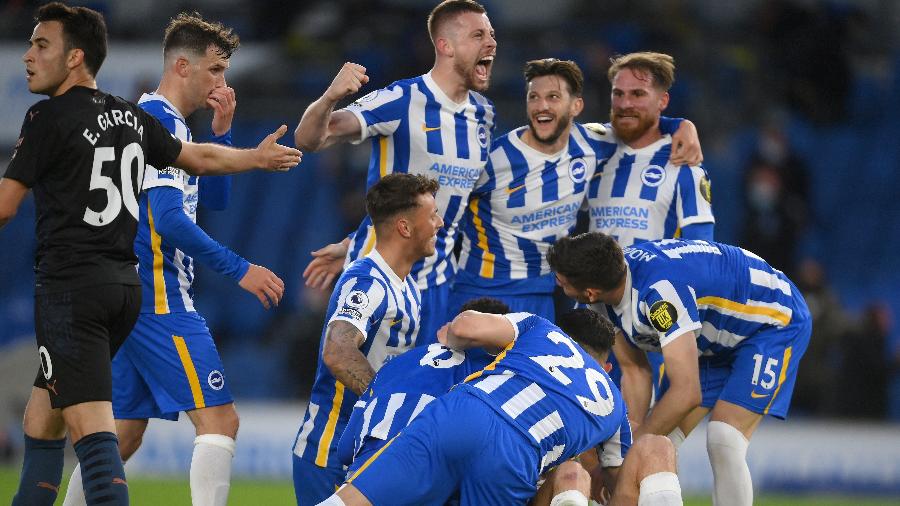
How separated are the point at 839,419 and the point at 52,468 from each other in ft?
28.2

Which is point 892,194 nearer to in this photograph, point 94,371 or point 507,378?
point 507,378

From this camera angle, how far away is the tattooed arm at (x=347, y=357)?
17.6ft

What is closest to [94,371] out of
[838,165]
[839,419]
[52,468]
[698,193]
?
[52,468]

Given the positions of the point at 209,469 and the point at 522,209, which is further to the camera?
the point at 522,209

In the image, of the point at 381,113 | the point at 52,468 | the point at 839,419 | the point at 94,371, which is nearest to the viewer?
the point at 94,371

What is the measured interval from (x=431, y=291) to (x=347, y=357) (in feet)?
4.72

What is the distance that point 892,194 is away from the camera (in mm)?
15156

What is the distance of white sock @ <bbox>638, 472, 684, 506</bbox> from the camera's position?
197 inches

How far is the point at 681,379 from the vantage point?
5.92 meters

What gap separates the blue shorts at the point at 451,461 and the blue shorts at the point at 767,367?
6.51 ft

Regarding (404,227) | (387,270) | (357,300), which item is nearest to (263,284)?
(357,300)

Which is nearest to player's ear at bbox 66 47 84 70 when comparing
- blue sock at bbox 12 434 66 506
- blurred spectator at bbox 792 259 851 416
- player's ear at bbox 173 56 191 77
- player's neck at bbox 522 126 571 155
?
player's ear at bbox 173 56 191 77

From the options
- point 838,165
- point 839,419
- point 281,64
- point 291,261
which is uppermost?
point 281,64

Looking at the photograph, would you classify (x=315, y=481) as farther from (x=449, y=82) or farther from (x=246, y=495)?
(x=246, y=495)
